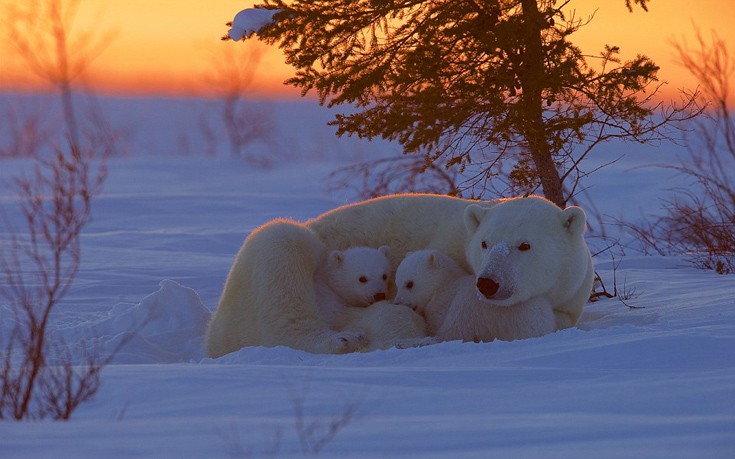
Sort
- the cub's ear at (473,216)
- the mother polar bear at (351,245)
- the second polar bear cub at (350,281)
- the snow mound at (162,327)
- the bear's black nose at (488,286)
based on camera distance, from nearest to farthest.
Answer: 1. the bear's black nose at (488,286)
2. the mother polar bear at (351,245)
3. the cub's ear at (473,216)
4. the second polar bear cub at (350,281)
5. the snow mound at (162,327)

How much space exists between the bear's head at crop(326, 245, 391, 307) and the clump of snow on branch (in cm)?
237

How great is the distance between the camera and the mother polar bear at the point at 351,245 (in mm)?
5285

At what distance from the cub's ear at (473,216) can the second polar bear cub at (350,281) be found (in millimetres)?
595

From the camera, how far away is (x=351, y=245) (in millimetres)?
6176

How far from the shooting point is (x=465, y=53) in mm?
7398

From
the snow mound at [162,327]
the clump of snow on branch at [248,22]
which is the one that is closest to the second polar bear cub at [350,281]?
the snow mound at [162,327]

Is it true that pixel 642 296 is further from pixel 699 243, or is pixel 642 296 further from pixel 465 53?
pixel 699 243

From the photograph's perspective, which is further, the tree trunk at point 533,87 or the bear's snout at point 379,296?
the tree trunk at point 533,87

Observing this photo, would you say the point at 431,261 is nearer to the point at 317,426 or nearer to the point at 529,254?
the point at 529,254

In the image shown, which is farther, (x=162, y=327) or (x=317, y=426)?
(x=162, y=327)

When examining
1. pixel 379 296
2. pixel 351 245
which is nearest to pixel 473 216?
pixel 379 296

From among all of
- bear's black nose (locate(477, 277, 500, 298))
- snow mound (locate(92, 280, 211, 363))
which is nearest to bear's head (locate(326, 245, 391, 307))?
bear's black nose (locate(477, 277, 500, 298))

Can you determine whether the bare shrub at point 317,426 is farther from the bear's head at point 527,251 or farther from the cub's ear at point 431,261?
the cub's ear at point 431,261

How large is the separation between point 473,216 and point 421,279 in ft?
1.54
